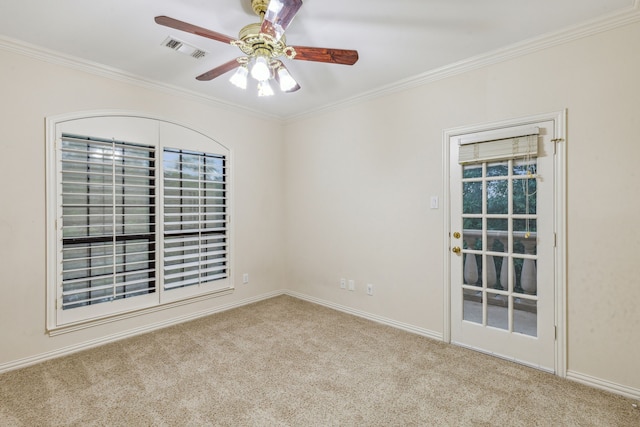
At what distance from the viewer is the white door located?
245cm

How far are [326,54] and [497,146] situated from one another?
64.9 inches

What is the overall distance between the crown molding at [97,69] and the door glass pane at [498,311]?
357cm

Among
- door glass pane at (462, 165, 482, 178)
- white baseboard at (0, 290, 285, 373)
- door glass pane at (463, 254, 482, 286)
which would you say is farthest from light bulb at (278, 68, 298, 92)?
white baseboard at (0, 290, 285, 373)

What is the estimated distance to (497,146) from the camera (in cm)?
262

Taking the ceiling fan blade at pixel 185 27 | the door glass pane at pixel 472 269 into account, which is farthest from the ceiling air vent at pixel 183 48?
the door glass pane at pixel 472 269

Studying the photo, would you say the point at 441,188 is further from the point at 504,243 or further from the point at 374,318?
the point at 374,318

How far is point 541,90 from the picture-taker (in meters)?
2.46

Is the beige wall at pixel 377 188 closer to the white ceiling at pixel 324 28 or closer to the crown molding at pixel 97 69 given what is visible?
the crown molding at pixel 97 69

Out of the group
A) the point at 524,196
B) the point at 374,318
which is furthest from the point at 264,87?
the point at 374,318

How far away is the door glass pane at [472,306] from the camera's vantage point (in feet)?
9.15

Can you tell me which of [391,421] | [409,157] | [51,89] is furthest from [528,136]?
[51,89]

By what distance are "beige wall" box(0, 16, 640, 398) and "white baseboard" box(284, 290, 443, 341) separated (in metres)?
0.04

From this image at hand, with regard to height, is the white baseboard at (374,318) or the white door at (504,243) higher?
the white door at (504,243)

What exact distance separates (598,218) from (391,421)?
2.03 m
